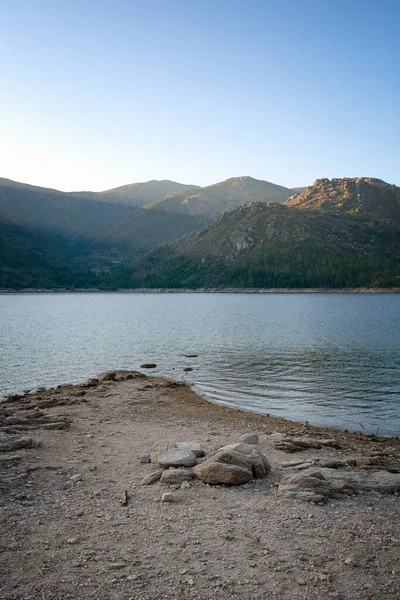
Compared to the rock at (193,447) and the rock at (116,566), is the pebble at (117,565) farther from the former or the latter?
the rock at (193,447)

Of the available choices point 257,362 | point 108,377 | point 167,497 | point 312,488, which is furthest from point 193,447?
point 257,362

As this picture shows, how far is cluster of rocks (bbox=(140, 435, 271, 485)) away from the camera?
12.9m

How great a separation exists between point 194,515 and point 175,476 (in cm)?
210

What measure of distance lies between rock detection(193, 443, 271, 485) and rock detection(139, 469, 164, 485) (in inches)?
42.9

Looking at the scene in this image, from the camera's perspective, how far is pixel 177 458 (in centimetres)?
1414

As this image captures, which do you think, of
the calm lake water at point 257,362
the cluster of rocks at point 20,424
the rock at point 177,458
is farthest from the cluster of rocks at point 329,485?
the cluster of rocks at point 20,424

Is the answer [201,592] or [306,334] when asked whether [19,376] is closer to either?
[201,592]

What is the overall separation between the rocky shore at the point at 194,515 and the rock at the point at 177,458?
37 millimetres

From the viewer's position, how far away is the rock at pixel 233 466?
1281 centimetres

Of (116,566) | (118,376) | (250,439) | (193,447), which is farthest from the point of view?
(118,376)

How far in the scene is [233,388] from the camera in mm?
31641

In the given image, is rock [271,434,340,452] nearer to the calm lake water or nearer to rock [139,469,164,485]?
the calm lake water

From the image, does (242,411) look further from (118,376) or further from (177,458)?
(177,458)

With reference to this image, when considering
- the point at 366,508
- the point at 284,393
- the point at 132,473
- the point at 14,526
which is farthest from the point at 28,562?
the point at 284,393
